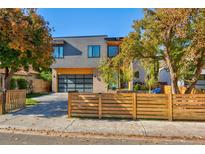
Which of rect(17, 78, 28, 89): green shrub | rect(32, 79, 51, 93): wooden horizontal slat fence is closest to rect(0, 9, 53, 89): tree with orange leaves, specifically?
rect(17, 78, 28, 89): green shrub

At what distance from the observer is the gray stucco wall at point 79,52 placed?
28.9m

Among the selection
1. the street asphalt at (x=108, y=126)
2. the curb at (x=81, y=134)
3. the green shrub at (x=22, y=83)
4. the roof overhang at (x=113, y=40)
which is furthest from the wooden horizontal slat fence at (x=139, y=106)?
the roof overhang at (x=113, y=40)

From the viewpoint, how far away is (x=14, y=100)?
1321 cm

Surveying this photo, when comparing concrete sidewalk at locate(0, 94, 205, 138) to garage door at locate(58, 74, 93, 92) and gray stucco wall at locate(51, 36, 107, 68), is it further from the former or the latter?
garage door at locate(58, 74, 93, 92)

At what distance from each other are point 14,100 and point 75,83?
1716cm

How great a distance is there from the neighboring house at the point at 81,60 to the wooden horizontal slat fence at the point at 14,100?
1486cm

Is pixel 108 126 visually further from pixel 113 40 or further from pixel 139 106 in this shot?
pixel 113 40

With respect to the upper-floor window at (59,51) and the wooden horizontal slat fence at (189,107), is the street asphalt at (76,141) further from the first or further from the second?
the upper-floor window at (59,51)

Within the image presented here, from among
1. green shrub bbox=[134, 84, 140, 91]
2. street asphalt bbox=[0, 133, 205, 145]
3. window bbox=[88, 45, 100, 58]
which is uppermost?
window bbox=[88, 45, 100, 58]

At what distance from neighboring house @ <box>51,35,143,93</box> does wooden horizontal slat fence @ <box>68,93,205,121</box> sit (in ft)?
57.0

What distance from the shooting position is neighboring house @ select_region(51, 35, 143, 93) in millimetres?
28812
